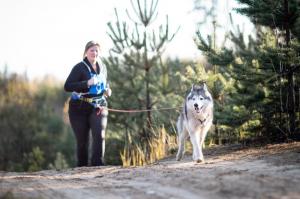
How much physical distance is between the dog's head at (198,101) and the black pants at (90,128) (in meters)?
1.52

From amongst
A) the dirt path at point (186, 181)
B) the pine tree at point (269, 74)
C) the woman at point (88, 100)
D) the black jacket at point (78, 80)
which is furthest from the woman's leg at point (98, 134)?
the pine tree at point (269, 74)

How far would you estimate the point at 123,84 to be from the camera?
17266mm

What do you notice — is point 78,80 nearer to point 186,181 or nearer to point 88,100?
point 88,100

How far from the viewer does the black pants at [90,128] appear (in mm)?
9086

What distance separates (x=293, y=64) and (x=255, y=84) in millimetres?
747

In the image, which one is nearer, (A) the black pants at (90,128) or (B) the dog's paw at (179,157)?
(A) the black pants at (90,128)

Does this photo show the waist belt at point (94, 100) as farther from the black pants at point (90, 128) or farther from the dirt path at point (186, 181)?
the dirt path at point (186, 181)

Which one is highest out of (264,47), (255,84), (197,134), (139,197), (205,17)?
(205,17)

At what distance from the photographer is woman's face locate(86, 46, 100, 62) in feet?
29.8

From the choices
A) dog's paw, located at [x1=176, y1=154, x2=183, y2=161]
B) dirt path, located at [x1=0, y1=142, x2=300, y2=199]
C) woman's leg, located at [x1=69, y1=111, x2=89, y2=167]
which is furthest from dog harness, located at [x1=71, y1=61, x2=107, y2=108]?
dog's paw, located at [x1=176, y1=154, x2=183, y2=161]

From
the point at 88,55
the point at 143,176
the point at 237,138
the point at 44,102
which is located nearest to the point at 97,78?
the point at 88,55

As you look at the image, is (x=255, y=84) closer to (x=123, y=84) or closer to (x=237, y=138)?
(x=237, y=138)

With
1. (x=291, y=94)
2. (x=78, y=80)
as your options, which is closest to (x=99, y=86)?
(x=78, y=80)

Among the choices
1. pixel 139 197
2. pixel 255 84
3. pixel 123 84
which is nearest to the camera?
pixel 139 197
